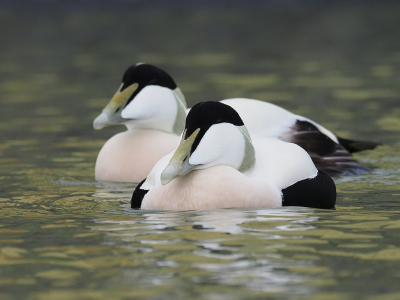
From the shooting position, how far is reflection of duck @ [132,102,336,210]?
16.5ft

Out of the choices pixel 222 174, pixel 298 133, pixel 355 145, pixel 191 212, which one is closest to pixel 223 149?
pixel 222 174

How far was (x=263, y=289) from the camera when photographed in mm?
3682

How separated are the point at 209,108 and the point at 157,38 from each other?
555 inches

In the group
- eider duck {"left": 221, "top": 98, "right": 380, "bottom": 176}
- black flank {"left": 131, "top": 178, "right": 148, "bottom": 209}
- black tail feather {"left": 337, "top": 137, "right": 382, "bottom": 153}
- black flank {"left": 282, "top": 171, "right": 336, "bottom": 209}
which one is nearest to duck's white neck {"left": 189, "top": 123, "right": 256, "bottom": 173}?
black flank {"left": 282, "top": 171, "right": 336, "bottom": 209}

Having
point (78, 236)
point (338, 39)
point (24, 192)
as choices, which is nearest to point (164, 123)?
point (24, 192)

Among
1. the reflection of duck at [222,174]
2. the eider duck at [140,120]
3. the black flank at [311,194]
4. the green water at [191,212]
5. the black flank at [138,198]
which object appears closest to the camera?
the green water at [191,212]

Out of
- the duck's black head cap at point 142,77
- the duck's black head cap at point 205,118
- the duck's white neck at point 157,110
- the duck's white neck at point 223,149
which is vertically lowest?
the duck's white neck at point 223,149

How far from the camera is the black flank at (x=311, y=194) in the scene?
5168 millimetres

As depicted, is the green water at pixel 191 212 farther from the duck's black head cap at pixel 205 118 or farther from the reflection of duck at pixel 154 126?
the duck's black head cap at pixel 205 118

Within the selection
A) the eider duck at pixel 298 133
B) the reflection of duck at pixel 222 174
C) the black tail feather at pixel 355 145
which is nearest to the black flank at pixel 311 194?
the reflection of duck at pixel 222 174

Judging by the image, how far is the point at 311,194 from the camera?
17.3 feet

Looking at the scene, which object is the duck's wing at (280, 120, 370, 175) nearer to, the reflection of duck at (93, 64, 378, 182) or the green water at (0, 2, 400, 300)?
the reflection of duck at (93, 64, 378, 182)

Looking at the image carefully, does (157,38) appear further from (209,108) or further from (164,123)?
(209,108)

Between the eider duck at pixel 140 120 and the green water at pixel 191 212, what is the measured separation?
0.68 feet
